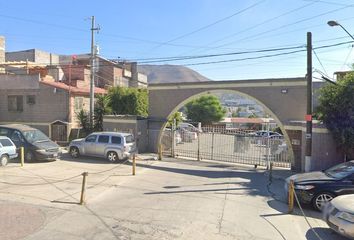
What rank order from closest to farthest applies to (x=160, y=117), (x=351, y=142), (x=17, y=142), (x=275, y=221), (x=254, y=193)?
(x=275, y=221) < (x=254, y=193) < (x=351, y=142) < (x=17, y=142) < (x=160, y=117)

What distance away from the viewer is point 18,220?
31.2 ft

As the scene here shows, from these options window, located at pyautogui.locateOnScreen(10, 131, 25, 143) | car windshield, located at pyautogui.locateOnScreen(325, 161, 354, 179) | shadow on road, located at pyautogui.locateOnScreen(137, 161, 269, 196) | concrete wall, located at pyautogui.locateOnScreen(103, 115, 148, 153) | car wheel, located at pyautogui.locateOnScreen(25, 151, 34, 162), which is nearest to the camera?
car windshield, located at pyautogui.locateOnScreen(325, 161, 354, 179)

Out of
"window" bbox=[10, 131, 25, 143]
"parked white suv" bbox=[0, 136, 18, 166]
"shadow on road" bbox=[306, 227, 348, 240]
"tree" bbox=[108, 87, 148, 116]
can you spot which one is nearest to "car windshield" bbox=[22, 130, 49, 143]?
"window" bbox=[10, 131, 25, 143]

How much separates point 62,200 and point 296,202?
288 inches

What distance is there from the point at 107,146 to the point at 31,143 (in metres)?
4.09

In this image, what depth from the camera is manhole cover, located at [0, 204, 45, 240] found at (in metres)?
8.49

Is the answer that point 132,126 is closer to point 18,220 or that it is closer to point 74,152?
point 74,152

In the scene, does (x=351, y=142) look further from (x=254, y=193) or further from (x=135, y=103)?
(x=135, y=103)

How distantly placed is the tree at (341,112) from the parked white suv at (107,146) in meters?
10.5

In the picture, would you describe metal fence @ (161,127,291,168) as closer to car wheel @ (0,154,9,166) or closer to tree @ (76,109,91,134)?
tree @ (76,109,91,134)

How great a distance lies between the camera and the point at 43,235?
8367mm

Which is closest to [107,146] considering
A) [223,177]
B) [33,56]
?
Answer: [223,177]

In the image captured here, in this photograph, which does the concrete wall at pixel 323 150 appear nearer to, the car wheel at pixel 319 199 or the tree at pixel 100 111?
the car wheel at pixel 319 199

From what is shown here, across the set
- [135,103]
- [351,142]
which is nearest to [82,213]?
[351,142]
